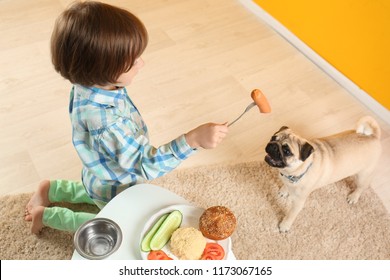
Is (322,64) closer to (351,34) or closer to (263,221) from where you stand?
(351,34)

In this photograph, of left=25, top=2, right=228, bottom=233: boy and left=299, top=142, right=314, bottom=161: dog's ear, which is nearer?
left=25, top=2, right=228, bottom=233: boy

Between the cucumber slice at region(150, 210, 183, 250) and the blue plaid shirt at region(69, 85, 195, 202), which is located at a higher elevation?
the blue plaid shirt at region(69, 85, 195, 202)

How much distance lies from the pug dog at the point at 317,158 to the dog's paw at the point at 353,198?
3.7 inches

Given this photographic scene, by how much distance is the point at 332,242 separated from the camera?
1479 mm

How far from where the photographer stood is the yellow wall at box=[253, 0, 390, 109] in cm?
176

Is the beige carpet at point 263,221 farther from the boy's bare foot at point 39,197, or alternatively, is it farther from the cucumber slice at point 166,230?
the cucumber slice at point 166,230

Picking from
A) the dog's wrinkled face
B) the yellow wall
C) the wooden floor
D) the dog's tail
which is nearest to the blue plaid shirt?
the dog's wrinkled face

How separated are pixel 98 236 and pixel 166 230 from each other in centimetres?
16

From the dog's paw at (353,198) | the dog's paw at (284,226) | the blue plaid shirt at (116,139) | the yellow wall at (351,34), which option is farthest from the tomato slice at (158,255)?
the yellow wall at (351,34)

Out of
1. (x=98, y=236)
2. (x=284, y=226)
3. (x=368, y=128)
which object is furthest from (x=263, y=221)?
(x=98, y=236)

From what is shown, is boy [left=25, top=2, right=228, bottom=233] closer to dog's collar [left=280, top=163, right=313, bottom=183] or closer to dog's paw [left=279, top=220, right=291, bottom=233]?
dog's collar [left=280, top=163, right=313, bottom=183]
